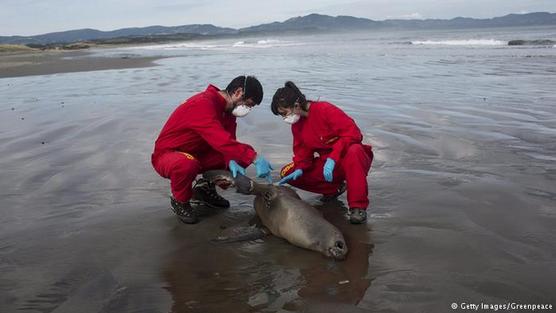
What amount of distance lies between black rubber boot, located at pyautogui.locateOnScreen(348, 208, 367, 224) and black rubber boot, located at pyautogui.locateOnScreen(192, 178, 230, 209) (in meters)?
1.36

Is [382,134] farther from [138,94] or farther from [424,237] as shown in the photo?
[138,94]

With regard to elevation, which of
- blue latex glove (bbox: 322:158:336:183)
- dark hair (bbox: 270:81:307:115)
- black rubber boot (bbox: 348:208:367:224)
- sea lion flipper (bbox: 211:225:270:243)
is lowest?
sea lion flipper (bbox: 211:225:270:243)

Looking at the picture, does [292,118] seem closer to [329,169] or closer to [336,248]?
[329,169]

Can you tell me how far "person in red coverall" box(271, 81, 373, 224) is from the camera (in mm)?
4582

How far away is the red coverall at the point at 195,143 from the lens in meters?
4.48

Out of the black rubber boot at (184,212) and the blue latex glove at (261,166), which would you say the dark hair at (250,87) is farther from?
the black rubber boot at (184,212)

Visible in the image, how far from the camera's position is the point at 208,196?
5.13 meters

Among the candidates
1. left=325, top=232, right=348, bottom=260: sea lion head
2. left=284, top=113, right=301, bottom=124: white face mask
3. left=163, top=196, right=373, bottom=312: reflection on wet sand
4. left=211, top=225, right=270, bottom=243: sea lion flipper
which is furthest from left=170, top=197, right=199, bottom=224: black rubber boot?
left=325, top=232, right=348, bottom=260: sea lion head

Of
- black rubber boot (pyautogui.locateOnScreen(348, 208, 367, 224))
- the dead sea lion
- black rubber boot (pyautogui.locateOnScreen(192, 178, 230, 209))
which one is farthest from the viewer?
black rubber boot (pyautogui.locateOnScreen(192, 178, 230, 209))

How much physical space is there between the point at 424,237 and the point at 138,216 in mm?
2696

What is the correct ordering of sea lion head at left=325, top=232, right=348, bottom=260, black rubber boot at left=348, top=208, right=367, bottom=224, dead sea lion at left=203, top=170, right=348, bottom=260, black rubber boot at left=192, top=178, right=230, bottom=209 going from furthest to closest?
black rubber boot at left=192, top=178, right=230, bottom=209
black rubber boot at left=348, top=208, right=367, bottom=224
dead sea lion at left=203, top=170, right=348, bottom=260
sea lion head at left=325, top=232, right=348, bottom=260

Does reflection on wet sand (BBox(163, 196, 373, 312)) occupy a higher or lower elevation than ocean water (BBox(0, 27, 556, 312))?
lower

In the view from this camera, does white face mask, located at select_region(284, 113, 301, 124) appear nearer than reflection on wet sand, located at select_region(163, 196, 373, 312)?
No

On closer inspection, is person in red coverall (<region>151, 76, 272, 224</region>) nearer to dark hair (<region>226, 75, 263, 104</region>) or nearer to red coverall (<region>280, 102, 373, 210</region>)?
dark hair (<region>226, 75, 263, 104</region>)
